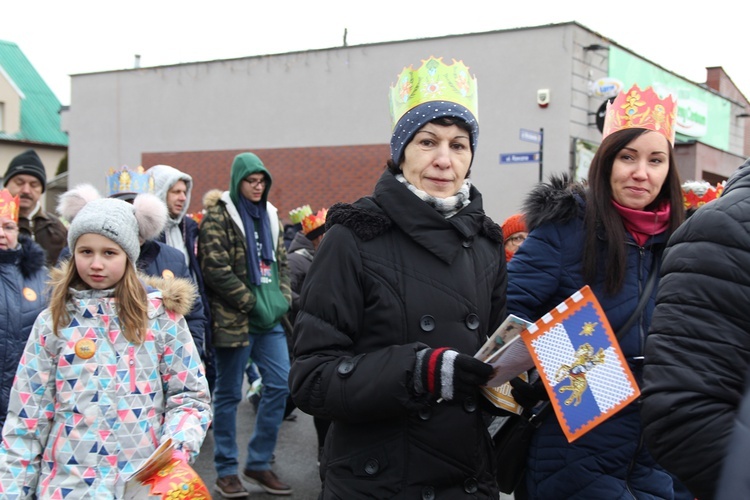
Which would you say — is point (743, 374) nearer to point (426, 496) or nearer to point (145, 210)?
point (426, 496)

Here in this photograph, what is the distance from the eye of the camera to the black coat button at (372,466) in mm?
2236

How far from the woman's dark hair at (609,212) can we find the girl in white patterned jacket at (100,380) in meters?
1.68

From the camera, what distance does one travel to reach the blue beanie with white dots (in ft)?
8.09

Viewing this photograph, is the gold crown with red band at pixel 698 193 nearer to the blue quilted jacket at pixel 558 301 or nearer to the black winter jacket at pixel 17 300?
the blue quilted jacket at pixel 558 301

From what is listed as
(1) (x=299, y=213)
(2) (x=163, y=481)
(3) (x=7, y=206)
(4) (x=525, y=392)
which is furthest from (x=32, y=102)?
(4) (x=525, y=392)

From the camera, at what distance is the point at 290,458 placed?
6.33 m

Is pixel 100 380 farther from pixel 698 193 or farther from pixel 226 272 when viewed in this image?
pixel 698 193

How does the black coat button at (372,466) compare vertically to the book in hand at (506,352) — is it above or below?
below

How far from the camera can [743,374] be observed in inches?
59.5

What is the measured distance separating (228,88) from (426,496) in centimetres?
2221

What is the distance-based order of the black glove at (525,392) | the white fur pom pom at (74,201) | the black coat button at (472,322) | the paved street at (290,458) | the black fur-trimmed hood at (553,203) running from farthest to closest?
the paved street at (290,458) < the white fur pom pom at (74,201) < the black fur-trimmed hood at (553,203) < the black glove at (525,392) < the black coat button at (472,322)

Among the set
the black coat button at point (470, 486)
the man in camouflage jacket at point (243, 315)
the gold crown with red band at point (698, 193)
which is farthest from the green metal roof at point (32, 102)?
the black coat button at point (470, 486)

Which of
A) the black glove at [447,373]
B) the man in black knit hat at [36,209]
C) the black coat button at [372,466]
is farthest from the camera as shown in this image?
the man in black knit hat at [36,209]

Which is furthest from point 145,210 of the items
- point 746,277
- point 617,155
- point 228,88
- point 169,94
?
point 169,94
